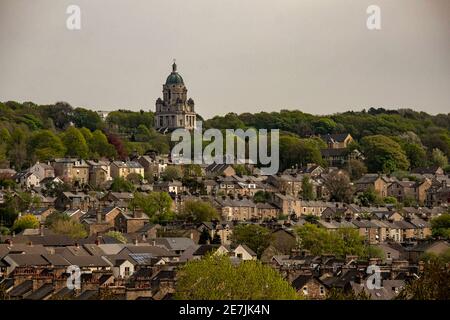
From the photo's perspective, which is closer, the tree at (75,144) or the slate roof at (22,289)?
the slate roof at (22,289)

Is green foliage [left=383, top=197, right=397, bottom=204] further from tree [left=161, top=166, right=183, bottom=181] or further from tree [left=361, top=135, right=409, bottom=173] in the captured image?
tree [left=361, top=135, right=409, bottom=173]

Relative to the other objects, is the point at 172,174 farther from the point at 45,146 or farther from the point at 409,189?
the point at 409,189

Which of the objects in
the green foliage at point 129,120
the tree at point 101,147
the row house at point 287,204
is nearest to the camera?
the row house at point 287,204

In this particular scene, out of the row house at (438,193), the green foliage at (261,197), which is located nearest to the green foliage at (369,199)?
the row house at (438,193)

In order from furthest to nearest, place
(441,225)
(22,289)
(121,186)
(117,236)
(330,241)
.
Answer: (121,186)
(441,225)
(117,236)
(330,241)
(22,289)

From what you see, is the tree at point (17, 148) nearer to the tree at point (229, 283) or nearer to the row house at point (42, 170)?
the row house at point (42, 170)

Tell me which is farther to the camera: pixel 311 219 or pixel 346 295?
pixel 311 219

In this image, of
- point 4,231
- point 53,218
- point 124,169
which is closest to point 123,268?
point 4,231
